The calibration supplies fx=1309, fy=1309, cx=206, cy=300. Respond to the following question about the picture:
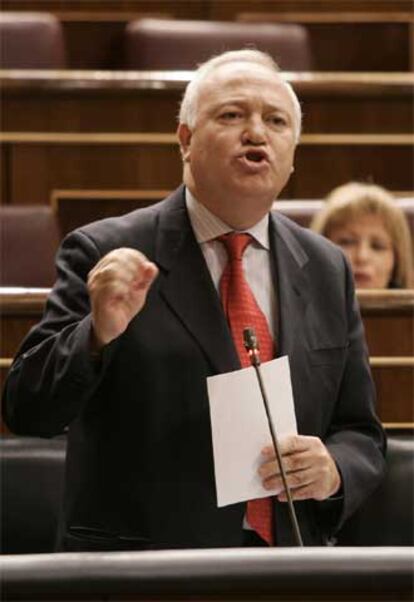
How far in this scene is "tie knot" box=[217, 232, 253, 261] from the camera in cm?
69

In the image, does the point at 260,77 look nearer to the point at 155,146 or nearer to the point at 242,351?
the point at 242,351

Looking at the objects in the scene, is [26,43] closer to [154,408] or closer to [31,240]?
[31,240]

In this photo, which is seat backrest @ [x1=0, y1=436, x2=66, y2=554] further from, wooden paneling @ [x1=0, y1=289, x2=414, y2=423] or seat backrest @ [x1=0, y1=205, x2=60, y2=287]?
seat backrest @ [x1=0, y1=205, x2=60, y2=287]

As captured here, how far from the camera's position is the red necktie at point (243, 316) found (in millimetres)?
674

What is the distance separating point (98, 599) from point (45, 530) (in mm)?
406

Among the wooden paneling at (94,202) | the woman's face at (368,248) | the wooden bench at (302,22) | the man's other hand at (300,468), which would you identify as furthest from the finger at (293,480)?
the wooden bench at (302,22)

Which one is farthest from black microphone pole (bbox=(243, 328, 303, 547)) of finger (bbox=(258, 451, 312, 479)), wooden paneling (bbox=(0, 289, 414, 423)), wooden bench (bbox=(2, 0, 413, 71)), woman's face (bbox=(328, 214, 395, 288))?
wooden bench (bbox=(2, 0, 413, 71))

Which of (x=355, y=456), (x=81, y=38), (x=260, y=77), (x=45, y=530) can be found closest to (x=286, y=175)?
(x=260, y=77)

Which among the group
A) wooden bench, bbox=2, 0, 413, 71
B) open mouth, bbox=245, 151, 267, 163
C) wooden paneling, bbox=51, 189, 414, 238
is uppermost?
wooden bench, bbox=2, 0, 413, 71

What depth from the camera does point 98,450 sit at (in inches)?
26.3

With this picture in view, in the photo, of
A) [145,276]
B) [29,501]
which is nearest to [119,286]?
[145,276]

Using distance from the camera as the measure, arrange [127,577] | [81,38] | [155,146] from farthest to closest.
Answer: [81,38]
[155,146]
[127,577]

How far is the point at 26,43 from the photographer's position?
59.0 inches

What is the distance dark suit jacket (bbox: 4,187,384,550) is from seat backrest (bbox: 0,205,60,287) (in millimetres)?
537
